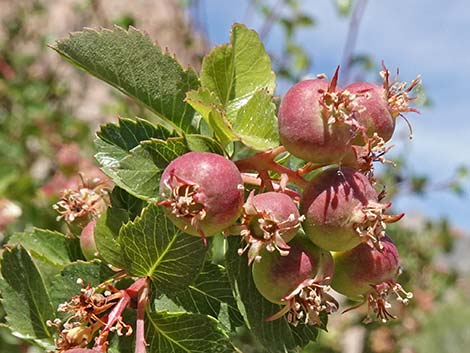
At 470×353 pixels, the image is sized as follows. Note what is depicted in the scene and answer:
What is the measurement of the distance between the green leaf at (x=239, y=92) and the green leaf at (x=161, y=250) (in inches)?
5.9

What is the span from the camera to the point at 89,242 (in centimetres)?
101

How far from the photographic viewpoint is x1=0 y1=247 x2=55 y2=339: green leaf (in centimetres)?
104

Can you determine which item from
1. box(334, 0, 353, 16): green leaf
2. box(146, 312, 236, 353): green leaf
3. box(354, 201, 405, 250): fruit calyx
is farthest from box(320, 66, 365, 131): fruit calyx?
box(334, 0, 353, 16): green leaf

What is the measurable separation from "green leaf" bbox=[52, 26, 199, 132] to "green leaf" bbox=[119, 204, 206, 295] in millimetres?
174

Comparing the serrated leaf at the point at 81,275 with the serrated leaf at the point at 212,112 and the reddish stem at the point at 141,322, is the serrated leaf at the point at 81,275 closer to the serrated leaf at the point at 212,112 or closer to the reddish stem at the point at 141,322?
the reddish stem at the point at 141,322

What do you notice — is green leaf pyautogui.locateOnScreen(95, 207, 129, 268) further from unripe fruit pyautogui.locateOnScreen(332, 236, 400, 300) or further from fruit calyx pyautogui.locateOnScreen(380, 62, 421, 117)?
fruit calyx pyautogui.locateOnScreen(380, 62, 421, 117)

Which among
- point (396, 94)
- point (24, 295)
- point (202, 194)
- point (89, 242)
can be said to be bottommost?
point (24, 295)

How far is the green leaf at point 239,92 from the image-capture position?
918 mm

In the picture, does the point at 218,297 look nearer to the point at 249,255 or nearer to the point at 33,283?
the point at 249,255

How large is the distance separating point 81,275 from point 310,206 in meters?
0.36

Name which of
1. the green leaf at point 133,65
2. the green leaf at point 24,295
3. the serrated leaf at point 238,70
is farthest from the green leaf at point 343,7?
the green leaf at point 24,295

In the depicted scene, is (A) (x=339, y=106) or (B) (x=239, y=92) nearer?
(A) (x=339, y=106)

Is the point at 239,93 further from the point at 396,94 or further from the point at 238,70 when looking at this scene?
the point at 396,94

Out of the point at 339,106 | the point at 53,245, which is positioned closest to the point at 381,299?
the point at 339,106
